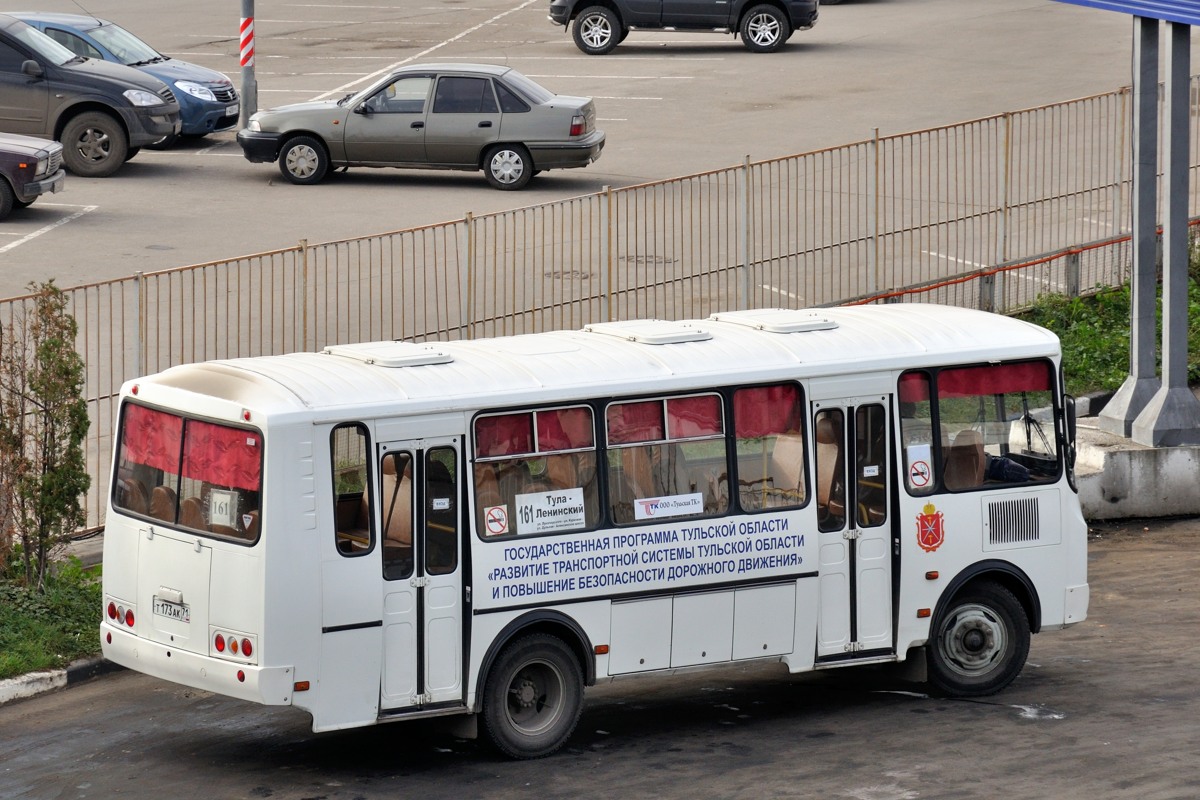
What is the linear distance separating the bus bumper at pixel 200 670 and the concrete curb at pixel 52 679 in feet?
4.76

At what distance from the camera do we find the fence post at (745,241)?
19234 mm

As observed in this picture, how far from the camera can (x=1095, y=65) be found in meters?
35.1

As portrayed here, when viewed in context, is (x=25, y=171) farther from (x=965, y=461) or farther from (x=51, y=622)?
(x=965, y=461)

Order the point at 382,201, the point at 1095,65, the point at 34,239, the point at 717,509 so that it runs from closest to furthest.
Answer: the point at 717,509 < the point at 34,239 < the point at 382,201 < the point at 1095,65

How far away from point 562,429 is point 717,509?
109 cm

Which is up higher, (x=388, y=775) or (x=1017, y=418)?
(x=1017, y=418)

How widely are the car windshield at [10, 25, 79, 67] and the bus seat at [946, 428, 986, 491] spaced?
18114 millimetres

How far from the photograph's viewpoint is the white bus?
10383mm

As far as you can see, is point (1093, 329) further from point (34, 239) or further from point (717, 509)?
point (34, 239)

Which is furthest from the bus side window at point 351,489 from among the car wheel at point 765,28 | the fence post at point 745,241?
the car wheel at point 765,28

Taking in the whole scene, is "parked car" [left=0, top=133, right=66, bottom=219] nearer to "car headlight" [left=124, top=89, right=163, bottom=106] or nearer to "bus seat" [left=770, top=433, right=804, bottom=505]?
"car headlight" [left=124, top=89, right=163, bottom=106]

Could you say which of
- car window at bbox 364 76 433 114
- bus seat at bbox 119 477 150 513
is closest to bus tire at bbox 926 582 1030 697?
bus seat at bbox 119 477 150 513

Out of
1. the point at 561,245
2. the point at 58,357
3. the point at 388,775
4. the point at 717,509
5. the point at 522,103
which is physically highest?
the point at 522,103

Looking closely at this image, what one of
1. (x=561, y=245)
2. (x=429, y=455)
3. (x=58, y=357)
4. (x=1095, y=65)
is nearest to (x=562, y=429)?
(x=429, y=455)
